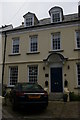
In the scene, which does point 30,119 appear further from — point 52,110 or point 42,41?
point 42,41

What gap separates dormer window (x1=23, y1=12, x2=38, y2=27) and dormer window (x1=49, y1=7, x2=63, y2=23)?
1.99 metres

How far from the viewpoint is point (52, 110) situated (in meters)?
10.6

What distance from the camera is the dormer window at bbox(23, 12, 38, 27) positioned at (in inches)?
732

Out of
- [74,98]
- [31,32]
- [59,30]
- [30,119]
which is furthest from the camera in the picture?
[31,32]

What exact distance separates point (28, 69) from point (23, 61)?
38.8 inches

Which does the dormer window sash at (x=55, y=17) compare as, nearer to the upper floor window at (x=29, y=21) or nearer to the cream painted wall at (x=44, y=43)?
the cream painted wall at (x=44, y=43)

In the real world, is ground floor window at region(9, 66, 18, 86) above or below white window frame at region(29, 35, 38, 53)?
below

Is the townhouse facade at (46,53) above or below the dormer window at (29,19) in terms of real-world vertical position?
below

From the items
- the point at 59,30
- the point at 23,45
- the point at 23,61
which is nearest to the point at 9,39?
the point at 23,45

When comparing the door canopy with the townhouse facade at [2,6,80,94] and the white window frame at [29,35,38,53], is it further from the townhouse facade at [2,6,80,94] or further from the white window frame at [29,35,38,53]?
the white window frame at [29,35,38,53]

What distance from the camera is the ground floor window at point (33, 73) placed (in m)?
16.9

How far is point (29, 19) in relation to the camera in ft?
61.9

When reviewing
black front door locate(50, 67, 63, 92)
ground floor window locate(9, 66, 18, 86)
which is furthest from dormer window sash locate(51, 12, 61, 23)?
ground floor window locate(9, 66, 18, 86)

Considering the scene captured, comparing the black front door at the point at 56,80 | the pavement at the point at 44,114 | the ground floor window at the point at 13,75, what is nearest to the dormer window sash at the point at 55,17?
the black front door at the point at 56,80
